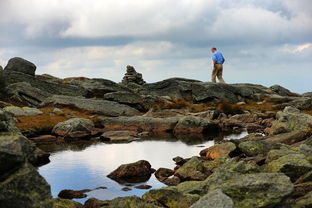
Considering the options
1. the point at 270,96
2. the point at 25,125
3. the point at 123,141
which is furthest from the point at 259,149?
the point at 270,96

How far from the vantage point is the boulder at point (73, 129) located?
45625 millimetres

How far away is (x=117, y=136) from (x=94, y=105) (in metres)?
17.0

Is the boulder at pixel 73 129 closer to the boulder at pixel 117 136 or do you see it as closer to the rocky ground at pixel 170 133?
the rocky ground at pixel 170 133

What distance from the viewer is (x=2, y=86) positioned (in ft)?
201

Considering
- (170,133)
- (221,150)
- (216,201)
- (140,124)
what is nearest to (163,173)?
(221,150)

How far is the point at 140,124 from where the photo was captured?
170 feet

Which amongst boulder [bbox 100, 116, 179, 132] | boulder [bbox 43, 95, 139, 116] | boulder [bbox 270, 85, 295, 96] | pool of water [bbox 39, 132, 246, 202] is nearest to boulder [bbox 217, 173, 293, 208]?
pool of water [bbox 39, 132, 246, 202]

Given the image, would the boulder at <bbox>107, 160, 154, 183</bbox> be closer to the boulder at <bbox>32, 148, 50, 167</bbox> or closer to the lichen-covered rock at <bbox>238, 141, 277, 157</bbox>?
the lichen-covered rock at <bbox>238, 141, 277, 157</bbox>

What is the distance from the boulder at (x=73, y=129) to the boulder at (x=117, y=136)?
91.5 inches

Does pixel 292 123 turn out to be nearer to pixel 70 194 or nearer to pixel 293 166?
pixel 293 166

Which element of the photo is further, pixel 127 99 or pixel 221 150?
pixel 127 99

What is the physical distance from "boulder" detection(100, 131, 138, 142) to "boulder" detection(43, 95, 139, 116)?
13.5m

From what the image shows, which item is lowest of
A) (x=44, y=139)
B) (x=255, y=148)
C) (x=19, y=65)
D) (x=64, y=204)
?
(x=64, y=204)

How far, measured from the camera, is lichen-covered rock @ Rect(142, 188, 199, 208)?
57.1ft
